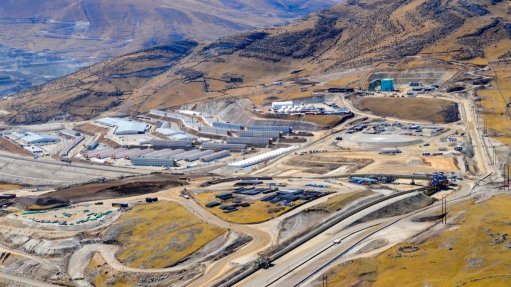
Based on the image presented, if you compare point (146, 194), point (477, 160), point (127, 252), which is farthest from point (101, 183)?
point (477, 160)

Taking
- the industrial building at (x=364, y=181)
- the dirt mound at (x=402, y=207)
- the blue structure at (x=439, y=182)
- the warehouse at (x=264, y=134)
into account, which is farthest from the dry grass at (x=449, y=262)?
the warehouse at (x=264, y=134)

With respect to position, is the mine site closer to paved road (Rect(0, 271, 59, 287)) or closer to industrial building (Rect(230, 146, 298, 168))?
paved road (Rect(0, 271, 59, 287))

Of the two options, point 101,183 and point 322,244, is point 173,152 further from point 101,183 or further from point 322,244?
point 322,244

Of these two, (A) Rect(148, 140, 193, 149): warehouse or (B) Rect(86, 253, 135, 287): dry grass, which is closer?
(B) Rect(86, 253, 135, 287): dry grass

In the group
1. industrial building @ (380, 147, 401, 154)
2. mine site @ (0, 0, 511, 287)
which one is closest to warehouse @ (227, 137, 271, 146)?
mine site @ (0, 0, 511, 287)

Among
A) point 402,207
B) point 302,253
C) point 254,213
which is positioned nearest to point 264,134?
point 254,213

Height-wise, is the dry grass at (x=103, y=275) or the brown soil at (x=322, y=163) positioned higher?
the brown soil at (x=322, y=163)

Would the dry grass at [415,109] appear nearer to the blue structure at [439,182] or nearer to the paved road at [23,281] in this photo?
the blue structure at [439,182]
